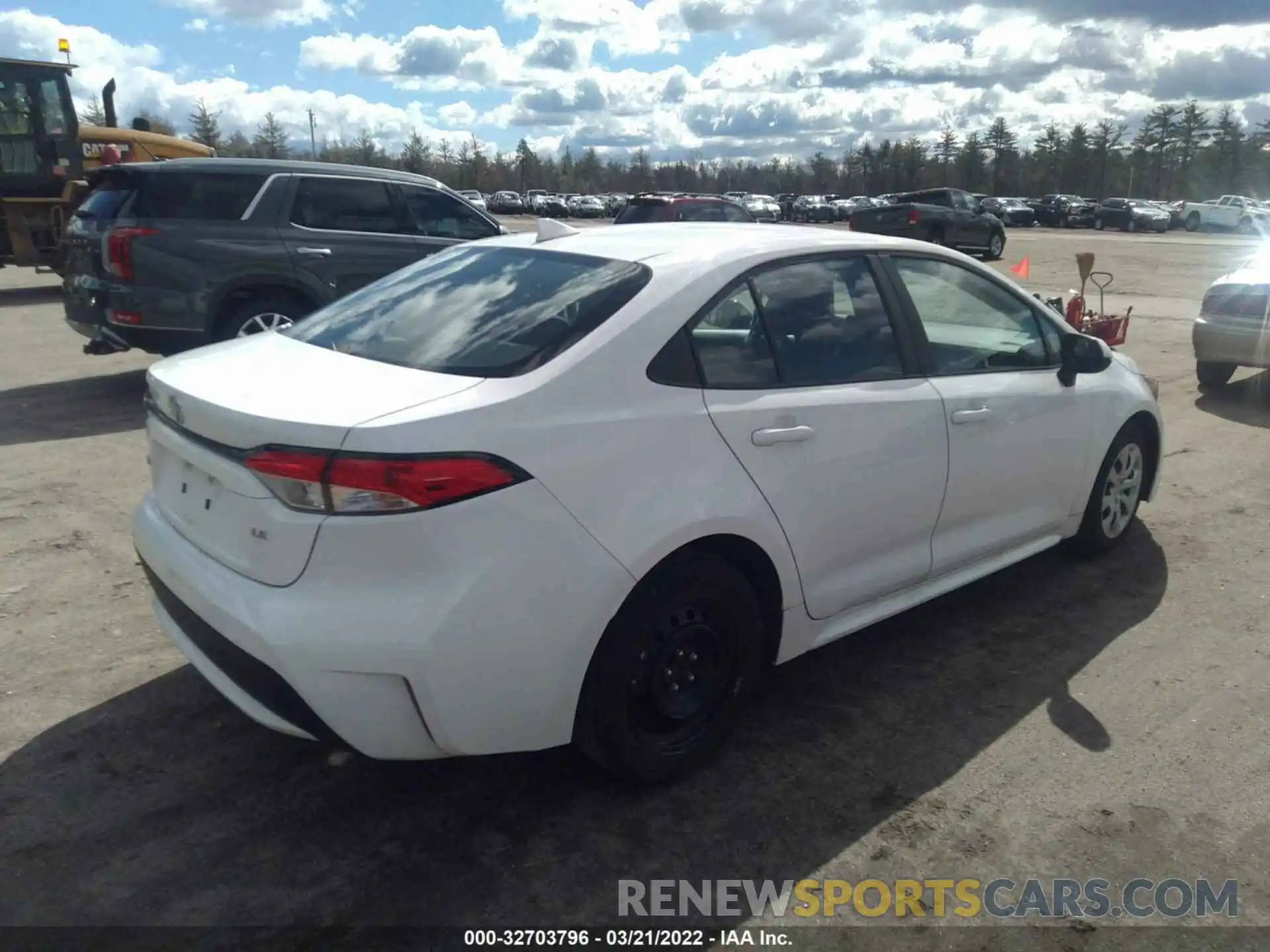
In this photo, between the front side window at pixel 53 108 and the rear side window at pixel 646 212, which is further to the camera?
the front side window at pixel 53 108

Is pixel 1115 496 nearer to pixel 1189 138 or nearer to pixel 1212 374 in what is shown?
pixel 1212 374

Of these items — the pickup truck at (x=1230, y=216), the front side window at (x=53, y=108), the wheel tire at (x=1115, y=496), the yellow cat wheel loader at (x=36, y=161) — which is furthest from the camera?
the pickup truck at (x=1230, y=216)

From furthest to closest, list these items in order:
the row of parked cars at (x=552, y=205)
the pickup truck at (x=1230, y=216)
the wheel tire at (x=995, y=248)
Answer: the row of parked cars at (x=552, y=205) < the pickup truck at (x=1230, y=216) < the wheel tire at (x=995, y=248)

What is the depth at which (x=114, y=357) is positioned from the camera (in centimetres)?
1046

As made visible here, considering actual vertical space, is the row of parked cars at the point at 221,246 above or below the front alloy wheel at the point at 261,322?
above

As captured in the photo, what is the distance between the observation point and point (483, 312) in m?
3.12

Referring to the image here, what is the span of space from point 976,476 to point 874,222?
22.6m

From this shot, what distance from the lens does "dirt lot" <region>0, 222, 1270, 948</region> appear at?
2645 mm

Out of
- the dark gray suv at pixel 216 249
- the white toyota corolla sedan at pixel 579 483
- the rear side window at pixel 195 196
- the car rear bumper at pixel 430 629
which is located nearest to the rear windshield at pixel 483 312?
the white toyota corolla sedan at pixel 579 483

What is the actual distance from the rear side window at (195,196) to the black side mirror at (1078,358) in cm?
643

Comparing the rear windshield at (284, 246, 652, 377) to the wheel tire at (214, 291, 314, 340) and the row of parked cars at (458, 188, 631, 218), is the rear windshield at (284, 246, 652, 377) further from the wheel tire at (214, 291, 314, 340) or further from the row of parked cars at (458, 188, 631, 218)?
the row of parked cars at (458, 188, 631, 218)

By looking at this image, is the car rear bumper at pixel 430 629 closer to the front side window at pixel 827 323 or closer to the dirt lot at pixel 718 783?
the dirt lot at pixel 718 783

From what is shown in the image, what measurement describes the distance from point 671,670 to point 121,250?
651 cm

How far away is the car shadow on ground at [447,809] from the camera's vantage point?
2.58 m
